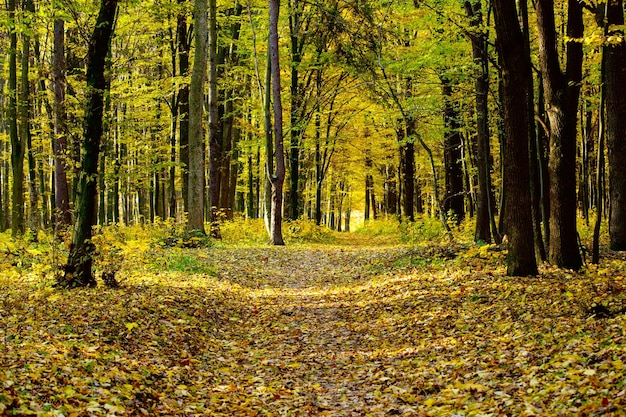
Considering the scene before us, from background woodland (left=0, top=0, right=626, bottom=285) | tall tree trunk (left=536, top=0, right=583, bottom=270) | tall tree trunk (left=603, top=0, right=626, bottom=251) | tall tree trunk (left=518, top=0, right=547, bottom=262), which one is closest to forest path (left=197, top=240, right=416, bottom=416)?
background woodland (left=0, top=0, right=626, bottom=285)

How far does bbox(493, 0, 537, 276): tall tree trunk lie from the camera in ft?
32.0

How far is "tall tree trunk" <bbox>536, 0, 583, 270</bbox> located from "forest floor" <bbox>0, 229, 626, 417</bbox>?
34.2 inches

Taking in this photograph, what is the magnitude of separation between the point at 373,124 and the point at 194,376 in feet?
83.8

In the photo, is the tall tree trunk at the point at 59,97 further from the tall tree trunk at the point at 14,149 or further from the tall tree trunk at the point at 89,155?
the tall tree trunk at the point at 89,155

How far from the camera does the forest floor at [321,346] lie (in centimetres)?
520

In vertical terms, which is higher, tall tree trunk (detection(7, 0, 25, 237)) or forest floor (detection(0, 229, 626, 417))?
tall tree trunk (detection(7, 0, 25, 237))

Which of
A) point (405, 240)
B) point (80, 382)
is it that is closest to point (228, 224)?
point (405, 240)

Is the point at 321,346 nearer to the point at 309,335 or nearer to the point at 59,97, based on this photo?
the point at 309,335

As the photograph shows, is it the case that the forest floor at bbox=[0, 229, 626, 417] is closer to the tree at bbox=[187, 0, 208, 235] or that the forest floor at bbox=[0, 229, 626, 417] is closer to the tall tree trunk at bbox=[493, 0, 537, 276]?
the tall tree trunk at bbox=[493, 0, 537, 276]

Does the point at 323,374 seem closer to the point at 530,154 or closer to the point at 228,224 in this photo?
the point at 530,154

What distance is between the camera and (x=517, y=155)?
9891 millimetres

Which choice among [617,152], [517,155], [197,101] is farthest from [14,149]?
[617,152]

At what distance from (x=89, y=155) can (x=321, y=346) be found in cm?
502

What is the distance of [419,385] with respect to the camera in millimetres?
6273
